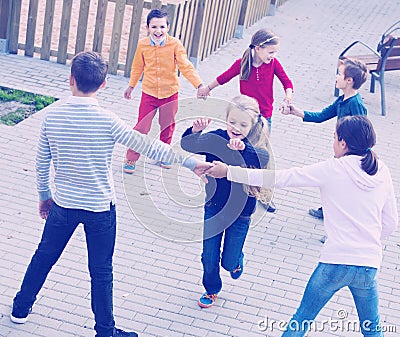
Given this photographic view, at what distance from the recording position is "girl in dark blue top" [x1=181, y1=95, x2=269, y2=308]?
5242 millimetres

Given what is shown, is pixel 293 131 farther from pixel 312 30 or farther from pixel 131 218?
pixel 312 30

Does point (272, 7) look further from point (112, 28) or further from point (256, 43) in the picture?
point (256, 43)

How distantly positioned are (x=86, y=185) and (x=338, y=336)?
2141 millimetres

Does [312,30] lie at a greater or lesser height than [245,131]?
lesser

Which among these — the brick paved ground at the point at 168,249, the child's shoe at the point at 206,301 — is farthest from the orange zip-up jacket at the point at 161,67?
the child's shoe at the point at 206,301

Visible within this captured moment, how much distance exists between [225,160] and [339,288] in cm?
116

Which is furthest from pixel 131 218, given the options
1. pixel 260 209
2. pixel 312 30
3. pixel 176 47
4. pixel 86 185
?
pixel 312 30

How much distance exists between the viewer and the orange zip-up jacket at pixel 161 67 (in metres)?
7.72

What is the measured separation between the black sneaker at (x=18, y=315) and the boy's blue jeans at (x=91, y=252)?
0.07 metres

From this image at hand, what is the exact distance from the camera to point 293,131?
32.2 ft

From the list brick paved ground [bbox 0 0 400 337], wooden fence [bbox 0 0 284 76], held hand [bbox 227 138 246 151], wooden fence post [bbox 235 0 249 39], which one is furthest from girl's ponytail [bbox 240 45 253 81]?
wooden fence post [bbox 235 0 249 39]

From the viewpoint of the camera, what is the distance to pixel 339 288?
4660mm

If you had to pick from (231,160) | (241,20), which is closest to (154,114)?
(231,160)

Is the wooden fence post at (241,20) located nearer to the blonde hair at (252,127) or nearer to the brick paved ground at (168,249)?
the brick paved ground at (168,249)
